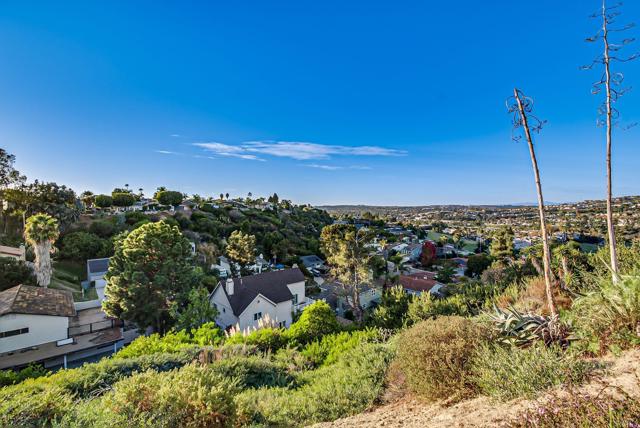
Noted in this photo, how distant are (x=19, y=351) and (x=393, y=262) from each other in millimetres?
46875

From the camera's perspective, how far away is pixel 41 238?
2327cm

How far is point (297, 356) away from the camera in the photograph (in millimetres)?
8773

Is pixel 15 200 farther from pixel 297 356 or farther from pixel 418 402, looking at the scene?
pixel 418 402

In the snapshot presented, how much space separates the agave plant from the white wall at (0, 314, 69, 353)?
24089mm

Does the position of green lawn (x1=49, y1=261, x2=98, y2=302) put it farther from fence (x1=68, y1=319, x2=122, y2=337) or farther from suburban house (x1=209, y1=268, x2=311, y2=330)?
suburban house (x1=209, y1=268, x2=311, y2=330)

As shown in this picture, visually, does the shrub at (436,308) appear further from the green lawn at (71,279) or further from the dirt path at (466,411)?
the green lawn at (71,279)

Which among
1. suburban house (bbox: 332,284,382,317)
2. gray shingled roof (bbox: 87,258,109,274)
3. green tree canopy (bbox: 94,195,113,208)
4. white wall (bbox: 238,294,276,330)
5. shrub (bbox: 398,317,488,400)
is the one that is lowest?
suburban house (bbox: 332,284,382,317)

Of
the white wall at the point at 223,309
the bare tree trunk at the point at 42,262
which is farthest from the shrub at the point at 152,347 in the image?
the bare tree trunk at the point at 42,262

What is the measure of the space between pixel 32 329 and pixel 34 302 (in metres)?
1.81

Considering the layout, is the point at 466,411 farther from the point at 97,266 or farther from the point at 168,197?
the point at 168,197

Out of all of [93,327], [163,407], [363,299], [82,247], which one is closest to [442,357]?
[163,407]

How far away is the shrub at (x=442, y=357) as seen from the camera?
369 cm

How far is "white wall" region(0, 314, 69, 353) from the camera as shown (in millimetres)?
16328

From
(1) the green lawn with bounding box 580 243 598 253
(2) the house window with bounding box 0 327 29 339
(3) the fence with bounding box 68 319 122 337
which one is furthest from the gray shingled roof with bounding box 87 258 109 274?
(1) the green lawn with bounding box 580 243 598 253
